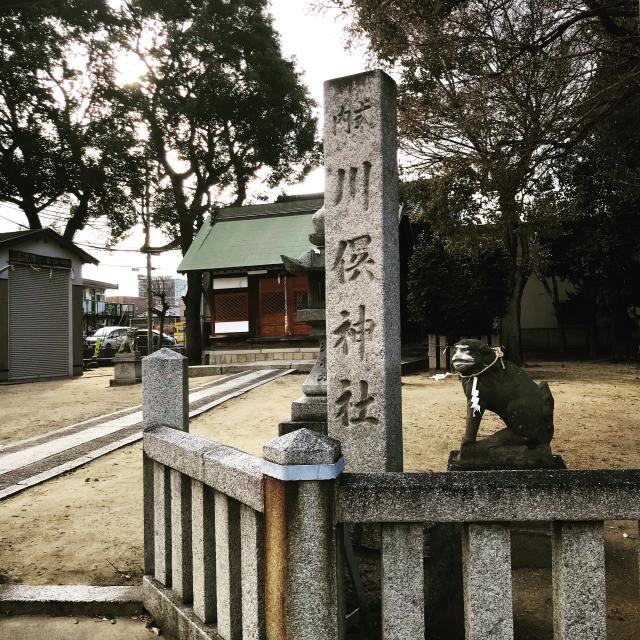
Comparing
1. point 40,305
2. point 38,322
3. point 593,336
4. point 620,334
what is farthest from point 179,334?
point 620,334

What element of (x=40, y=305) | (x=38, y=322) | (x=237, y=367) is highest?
(x=40, y=305)

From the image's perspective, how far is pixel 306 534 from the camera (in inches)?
79.3

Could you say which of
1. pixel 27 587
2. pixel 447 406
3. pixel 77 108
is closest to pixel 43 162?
pixel 77 108

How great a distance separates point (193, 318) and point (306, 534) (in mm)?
23422

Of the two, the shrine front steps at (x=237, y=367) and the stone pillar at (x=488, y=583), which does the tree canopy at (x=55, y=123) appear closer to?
the shrine front steps at (x=237, y=367)

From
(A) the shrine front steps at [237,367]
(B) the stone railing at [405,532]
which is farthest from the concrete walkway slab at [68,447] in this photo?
(A) the shrine front steps at [237,367]

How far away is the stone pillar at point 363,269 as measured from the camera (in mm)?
3607

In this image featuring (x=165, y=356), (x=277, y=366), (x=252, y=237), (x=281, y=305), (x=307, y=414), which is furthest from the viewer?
(x=252, y=237)

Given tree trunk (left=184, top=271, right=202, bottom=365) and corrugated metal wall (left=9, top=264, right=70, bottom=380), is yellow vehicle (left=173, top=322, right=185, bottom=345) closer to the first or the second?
tree trunk (left=184, top=271, right=202, bottom=365)

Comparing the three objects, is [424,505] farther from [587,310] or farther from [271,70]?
[271,70]

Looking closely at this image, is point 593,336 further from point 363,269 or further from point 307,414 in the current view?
point 363,269

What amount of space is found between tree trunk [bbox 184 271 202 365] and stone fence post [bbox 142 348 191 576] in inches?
829

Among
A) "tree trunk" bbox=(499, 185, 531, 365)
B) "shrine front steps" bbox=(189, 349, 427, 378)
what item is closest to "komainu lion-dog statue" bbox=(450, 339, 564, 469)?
"shrine front steps" bbox=(189, 349, 427, 378)

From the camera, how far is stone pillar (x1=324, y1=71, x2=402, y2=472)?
3607 millimetres
